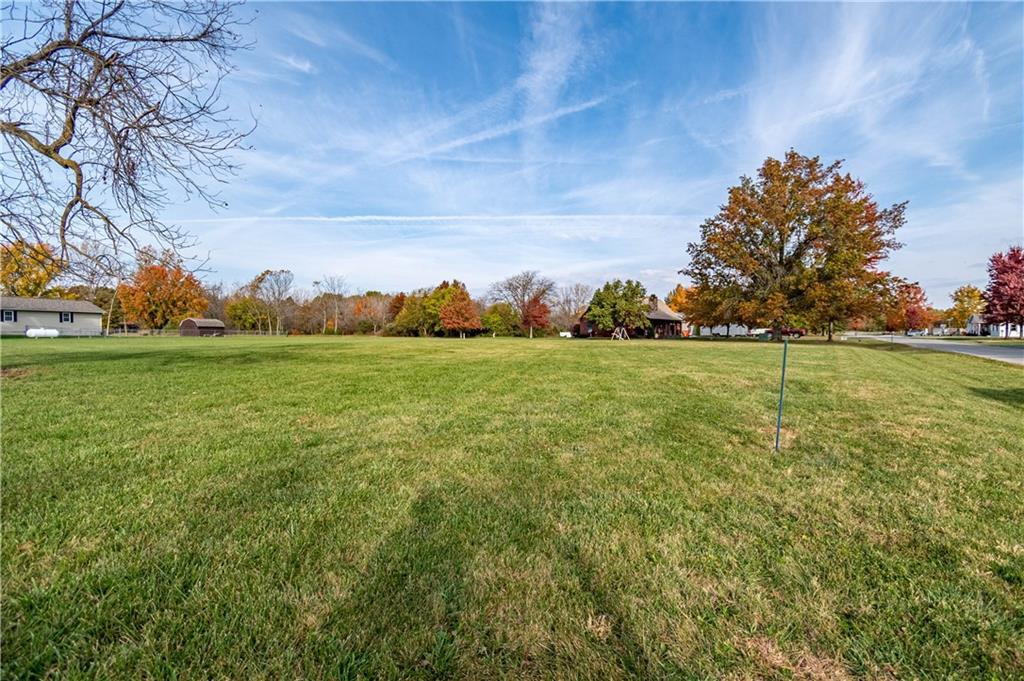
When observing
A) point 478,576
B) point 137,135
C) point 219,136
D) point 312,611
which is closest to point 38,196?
point 137,135

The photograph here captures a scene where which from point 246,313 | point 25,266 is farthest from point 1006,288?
point 246,313

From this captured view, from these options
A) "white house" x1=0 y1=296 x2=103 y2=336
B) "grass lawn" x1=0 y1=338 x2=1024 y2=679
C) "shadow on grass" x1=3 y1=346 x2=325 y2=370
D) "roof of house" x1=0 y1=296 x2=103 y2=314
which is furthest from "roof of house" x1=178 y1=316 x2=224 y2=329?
"grass lawn" x1=0 y1=338 x2=1024 y2=679

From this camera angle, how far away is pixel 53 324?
49688mm

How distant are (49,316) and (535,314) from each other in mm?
58967

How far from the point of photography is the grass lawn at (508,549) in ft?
5.73

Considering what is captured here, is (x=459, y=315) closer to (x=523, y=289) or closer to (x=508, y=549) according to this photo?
(x=523, y=289)

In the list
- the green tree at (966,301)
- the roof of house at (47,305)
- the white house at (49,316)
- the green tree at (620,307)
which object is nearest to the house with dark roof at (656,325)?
the green tree at (620,307)

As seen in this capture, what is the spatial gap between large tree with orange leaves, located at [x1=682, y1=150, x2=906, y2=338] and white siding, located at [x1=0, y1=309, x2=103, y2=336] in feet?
231

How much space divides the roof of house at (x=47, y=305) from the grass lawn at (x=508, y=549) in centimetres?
6155

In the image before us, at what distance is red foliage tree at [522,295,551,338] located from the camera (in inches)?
2281

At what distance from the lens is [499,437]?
5.12 m

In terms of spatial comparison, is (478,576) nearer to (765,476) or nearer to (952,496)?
(765,476)

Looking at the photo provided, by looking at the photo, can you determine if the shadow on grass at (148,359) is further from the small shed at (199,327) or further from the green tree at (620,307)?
the small shed at (199,327)

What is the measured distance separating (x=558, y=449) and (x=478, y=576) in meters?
2.51
